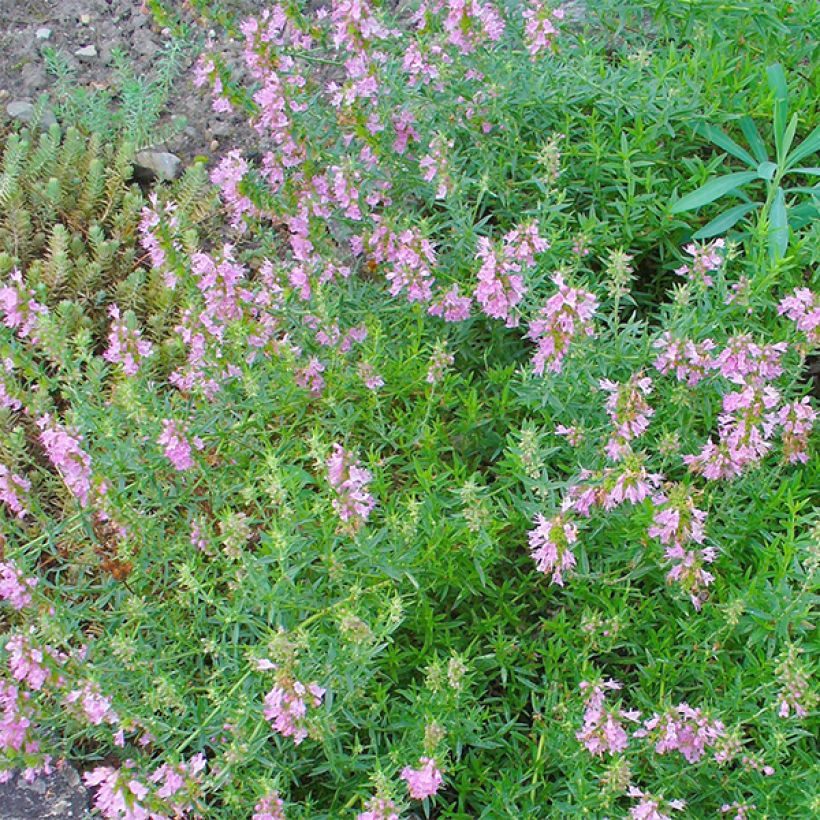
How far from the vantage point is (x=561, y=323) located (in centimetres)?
317

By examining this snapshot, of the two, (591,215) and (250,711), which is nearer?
(250,711)

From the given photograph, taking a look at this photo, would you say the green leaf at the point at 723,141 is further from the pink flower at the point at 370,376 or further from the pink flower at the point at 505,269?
the pink flower at the point at 370,376

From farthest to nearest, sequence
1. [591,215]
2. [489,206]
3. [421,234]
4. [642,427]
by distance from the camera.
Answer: [489,206]
[591,215]
[421,234]
[642,427]

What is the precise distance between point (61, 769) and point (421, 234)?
6.82ft

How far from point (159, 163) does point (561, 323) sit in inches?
120

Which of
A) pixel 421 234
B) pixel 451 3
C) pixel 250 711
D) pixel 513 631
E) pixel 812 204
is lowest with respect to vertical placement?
pixel 513 631

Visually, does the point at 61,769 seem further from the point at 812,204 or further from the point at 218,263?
the point at 812,204

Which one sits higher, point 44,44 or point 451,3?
point 451,3

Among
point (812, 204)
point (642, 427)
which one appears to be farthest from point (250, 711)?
point (812, 204)

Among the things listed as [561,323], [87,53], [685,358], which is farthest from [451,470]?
[87,53]

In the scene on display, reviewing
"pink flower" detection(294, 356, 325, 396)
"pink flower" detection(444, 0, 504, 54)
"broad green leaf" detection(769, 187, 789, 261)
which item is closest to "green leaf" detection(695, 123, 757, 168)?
"broad green leaf" detection(769, 187, 789, 261)

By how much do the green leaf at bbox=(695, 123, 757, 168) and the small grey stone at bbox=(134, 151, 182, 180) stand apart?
8.50 feet

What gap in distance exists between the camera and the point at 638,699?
10.6ft

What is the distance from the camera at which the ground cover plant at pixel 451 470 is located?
2990 mm
